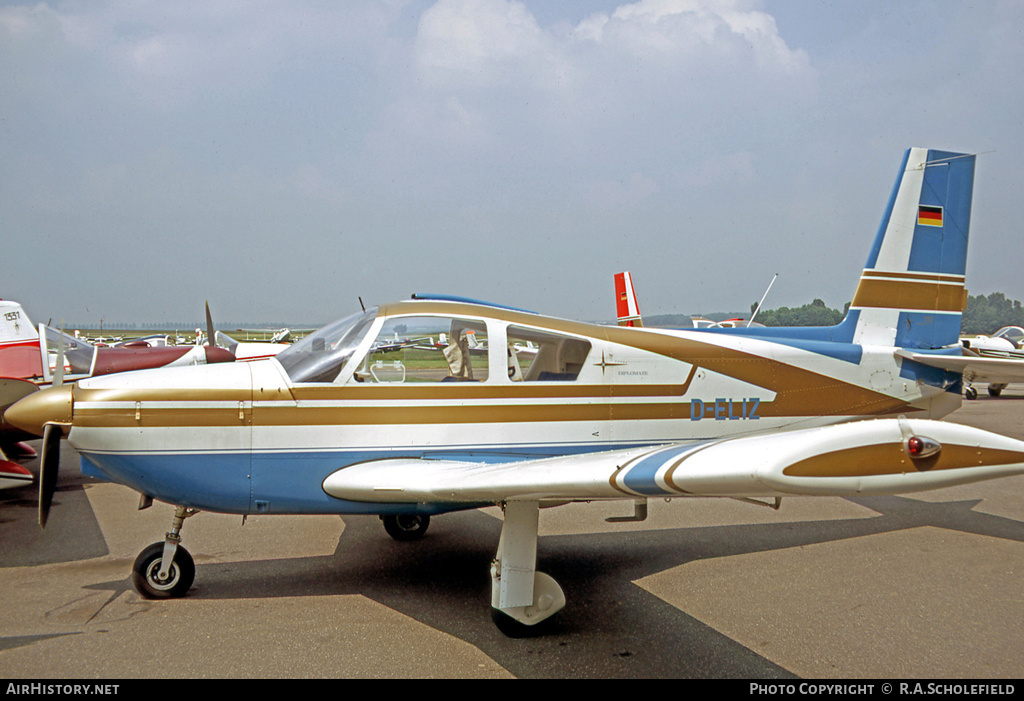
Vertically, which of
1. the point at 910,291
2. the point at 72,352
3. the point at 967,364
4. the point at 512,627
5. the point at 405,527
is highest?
the point at 910,291

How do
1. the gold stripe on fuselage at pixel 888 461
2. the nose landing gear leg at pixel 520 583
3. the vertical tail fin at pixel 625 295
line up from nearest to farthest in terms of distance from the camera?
the gold stripe on fuselage at pixel 888 461
the nose landing gear leg at pixel 520 583
the vertical tail fin at pixel 625 295

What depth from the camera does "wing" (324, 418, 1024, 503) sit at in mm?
2416

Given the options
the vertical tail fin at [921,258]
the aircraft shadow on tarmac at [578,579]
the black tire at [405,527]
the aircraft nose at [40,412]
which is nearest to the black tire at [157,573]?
the aircraft shadow on tarmac at [578,579]

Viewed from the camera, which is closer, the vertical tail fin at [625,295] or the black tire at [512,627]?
the black tire at [512,627]

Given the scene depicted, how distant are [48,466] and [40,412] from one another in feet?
1.11

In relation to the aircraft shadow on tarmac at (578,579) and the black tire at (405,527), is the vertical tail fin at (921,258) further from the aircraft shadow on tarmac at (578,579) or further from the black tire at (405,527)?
the black tire at (405,527)

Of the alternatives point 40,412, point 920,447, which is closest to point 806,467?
point 920,447

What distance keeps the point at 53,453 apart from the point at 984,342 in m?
24.3

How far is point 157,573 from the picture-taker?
13.4 ft

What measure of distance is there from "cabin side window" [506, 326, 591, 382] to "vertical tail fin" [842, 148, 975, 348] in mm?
3120

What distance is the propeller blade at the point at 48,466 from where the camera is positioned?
3658mm

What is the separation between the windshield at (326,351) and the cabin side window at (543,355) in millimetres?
976

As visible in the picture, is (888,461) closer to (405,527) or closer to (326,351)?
(326,351)
